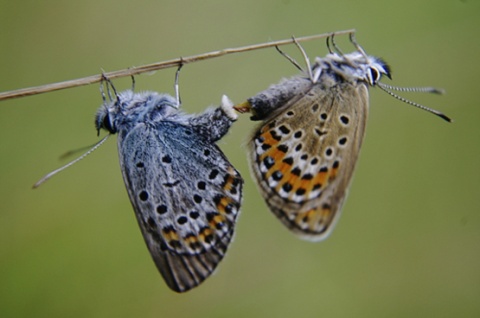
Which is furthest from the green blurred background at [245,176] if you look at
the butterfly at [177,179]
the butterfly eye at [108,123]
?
the butterfly eye at [108,123]

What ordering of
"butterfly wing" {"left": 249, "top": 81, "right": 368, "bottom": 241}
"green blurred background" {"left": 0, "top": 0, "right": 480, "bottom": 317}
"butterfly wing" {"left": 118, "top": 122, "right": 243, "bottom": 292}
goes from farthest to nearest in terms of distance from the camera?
"green blurred background" {"left": 0, "top": 0, "right": 480, "bottom": 317}, "butterfly wing" {"left": 249, "top": 81, "right": 368, "bottom": 241}, "butterfly wing" {"left": 118, "top": 122, "right": 243, "bottom": 292}

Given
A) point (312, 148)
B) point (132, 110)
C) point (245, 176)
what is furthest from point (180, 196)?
point (245, 176)

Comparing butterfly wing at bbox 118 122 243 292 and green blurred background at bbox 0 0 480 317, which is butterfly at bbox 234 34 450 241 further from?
green blurred background at bbox 0 0 480 317

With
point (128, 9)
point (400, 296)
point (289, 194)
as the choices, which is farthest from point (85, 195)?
point (400, 296)

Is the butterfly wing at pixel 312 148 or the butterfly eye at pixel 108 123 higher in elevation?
the butterfly eye at pixel 108 123

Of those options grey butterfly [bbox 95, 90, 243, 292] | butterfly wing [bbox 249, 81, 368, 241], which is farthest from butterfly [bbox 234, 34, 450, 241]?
grey butterfly [bbox 95, 90, 243, 292]

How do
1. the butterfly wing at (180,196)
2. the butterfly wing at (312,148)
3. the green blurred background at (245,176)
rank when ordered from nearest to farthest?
the butterfly wing at (180,196)
the butterfly wing at (312,148)
the green blurred background at (245,176)

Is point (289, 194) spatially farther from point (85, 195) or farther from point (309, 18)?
point (309, 18)

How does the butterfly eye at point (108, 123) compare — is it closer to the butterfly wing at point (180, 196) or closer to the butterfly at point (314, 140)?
the butterfly wing at point (180, 196)
